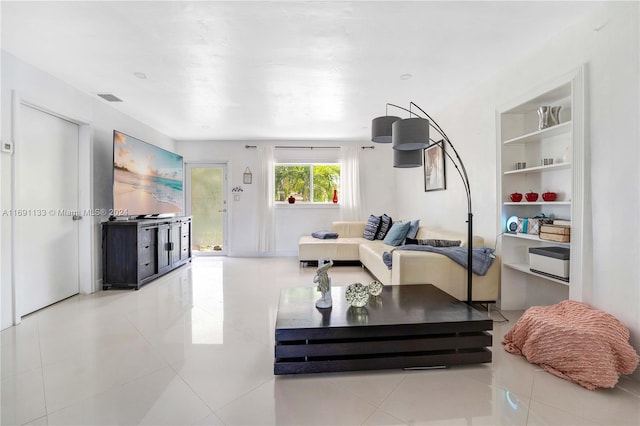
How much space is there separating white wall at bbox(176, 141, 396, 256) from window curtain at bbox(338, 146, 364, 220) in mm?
152

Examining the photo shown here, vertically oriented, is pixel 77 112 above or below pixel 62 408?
above

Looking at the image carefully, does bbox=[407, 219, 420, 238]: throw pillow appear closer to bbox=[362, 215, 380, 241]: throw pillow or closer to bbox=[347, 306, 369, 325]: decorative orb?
bbox=[362, 215, 380, 241]: throw pillow

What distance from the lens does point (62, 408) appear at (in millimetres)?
1586

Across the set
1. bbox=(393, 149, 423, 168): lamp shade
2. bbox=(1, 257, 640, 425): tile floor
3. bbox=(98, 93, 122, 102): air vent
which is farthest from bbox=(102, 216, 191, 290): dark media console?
bbox=(393, 149, 423, 168): lamp shade

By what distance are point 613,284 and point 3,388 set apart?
3.70 m

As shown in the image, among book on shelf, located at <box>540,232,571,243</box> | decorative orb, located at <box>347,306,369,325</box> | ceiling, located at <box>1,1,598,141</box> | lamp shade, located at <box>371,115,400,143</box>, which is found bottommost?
decorative orb, located at <box>347,306,369,325</box>

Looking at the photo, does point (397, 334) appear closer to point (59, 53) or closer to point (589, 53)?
point (589, 53)

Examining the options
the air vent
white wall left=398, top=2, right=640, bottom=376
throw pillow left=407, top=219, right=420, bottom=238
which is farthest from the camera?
throw pillow left=407, top=219, right=420, bottom=238

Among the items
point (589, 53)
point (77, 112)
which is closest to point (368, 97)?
point (589, 53)

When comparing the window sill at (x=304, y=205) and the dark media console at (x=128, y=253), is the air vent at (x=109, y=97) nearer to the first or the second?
the dark media console at (x=128, y=253)

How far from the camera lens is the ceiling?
2072mm

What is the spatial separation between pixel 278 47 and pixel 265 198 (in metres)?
3.88

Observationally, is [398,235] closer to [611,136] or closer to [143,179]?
[611,136]

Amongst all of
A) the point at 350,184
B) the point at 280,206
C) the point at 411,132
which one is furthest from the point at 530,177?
the point at 280,206
